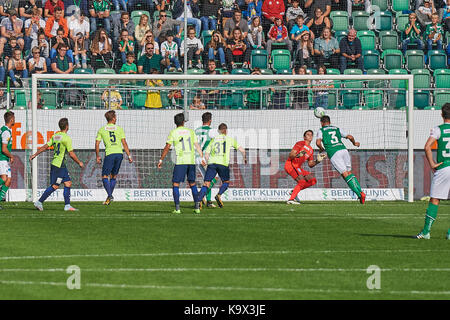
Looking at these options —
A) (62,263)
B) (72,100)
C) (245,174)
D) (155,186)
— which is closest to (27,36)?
(72,100)

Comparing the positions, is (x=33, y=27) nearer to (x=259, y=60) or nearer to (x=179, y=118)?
(x=259, y=60)

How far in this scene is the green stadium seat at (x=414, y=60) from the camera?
27266mm

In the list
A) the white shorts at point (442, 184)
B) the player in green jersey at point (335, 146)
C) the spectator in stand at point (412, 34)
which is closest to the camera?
the white shorts at point (442, 184)

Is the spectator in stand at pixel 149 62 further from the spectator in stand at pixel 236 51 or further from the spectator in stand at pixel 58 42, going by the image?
the spectator in stand at pixel 58 42

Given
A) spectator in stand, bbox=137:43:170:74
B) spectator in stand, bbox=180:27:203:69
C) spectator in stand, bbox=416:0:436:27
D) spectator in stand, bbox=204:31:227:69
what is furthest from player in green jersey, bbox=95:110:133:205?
spectator in stand, bbox=416:0:436:27

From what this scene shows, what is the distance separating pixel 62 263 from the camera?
33.2ft

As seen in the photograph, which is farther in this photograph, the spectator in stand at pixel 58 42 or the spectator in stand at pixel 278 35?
the spectator in stand at pixel 278 35

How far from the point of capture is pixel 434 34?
2808 cm

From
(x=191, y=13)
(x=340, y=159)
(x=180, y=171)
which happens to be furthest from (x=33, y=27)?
(x=340, y=159)

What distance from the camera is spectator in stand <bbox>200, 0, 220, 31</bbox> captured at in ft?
89.2

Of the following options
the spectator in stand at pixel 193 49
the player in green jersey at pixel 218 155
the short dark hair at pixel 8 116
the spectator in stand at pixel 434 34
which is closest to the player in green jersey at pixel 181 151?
the player in green jersey at pixel 218 155

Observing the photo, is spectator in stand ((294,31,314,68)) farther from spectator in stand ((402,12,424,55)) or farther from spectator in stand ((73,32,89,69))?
spectator in stand ((73,32,89,69))

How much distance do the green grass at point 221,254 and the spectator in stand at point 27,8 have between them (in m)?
9.35

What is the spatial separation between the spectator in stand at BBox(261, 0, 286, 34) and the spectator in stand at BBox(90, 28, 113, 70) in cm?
514
